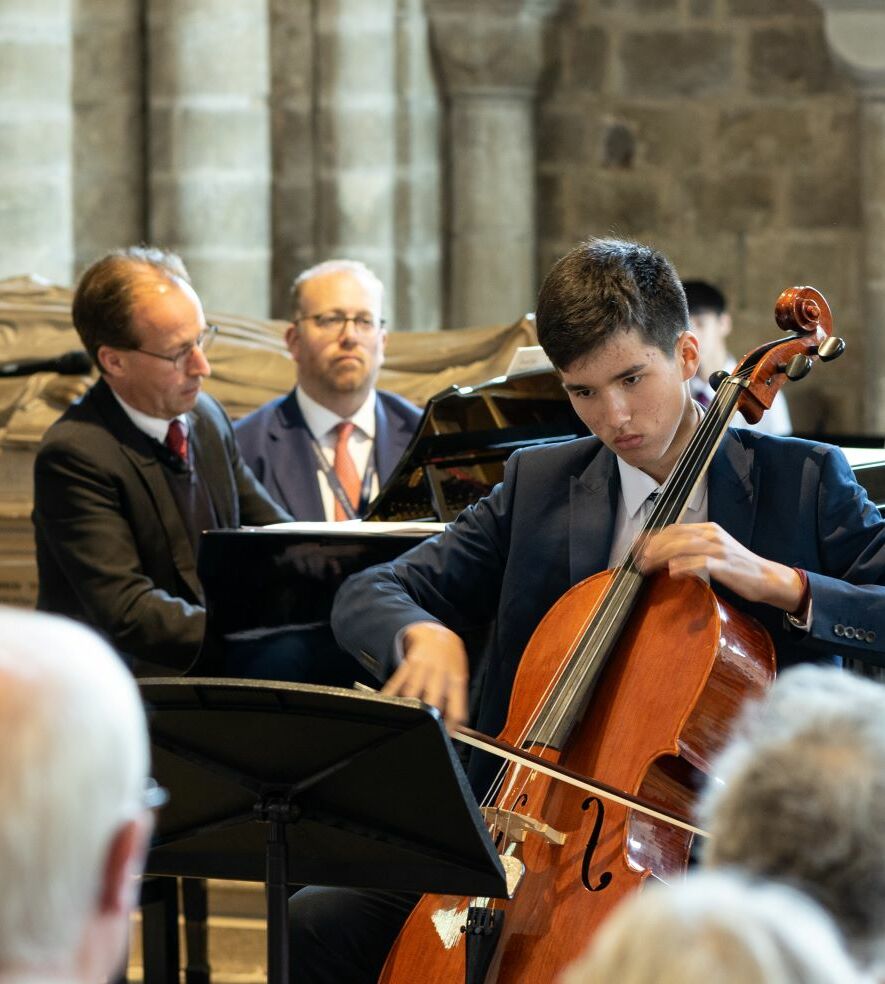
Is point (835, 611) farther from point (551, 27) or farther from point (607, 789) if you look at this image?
point (551, 27)

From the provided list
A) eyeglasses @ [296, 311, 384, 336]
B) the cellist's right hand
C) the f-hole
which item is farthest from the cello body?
eyeglasses @ [296, 311, 384, 336]

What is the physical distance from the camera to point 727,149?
8352 mm

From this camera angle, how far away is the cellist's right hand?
258 centimetres

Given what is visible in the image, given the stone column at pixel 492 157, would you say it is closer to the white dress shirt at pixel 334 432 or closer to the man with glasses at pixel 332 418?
the man with glasses at pixel 332 418

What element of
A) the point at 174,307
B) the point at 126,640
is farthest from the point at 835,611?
the point at 174,307

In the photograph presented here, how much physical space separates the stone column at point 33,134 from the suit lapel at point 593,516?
4244mm

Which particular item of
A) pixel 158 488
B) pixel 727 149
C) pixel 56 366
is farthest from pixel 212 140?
pixel 158 488

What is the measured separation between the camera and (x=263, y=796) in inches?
94.8

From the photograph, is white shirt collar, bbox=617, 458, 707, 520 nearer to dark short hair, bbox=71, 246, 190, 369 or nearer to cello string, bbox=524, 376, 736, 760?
cello string, bbox=524, 376, 736, 760

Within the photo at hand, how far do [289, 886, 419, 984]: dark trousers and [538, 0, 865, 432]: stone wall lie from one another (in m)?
5.60

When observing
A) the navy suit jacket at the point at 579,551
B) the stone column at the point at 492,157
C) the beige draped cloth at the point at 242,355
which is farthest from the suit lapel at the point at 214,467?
the stone column at the point at 492,157

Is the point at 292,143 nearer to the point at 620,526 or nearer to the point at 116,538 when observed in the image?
the point at 116,538

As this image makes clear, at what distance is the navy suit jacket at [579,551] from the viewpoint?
2.72 metres

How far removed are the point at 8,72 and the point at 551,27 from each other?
279 cm
